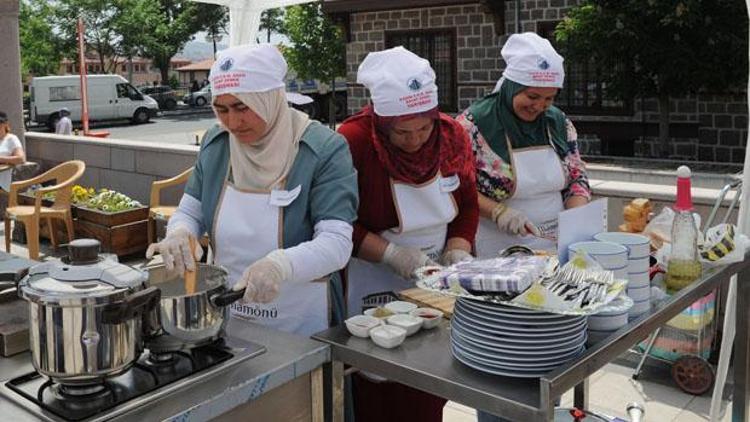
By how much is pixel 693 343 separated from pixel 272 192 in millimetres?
2791

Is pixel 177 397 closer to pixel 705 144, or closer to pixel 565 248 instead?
pixel 565 248

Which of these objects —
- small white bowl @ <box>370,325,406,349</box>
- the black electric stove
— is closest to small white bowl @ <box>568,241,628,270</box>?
small white bowl @ <box>370,325,406,349</box>

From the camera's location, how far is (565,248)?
206 cm

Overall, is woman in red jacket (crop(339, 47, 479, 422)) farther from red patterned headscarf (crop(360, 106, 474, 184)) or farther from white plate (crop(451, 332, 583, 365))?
white plate (crop(451, 332, 583, 365))

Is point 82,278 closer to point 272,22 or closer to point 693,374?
point 693,374

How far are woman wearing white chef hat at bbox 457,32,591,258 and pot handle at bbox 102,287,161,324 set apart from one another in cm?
175

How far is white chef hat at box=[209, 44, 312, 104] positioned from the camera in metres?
2.18

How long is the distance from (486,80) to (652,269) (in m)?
13.5

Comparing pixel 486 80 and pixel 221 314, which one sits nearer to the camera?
pixel 221 314

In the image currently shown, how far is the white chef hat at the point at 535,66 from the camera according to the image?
2.89 metres

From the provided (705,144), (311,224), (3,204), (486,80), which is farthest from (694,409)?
(486,80)

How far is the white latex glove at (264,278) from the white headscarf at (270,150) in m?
0.34

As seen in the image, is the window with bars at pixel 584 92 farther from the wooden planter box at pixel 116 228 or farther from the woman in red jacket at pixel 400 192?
the woman in red jacket at pixel 400 192

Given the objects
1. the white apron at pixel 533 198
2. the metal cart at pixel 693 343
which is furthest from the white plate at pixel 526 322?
the metal cart at pixel 693 343
